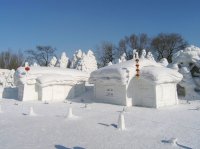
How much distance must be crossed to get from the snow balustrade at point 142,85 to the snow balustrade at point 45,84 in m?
4.73

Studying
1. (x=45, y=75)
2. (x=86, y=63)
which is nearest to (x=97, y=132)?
(x=45, y=75)

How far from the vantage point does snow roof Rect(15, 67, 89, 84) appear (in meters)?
21.0

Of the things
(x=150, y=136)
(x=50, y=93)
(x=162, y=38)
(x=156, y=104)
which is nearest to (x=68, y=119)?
(x=150, y=136)

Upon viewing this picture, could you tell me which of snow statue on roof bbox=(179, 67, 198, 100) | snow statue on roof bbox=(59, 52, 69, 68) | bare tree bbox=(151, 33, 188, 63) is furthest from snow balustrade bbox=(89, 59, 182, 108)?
bare tree bbox=(151, 33, 188, 63)

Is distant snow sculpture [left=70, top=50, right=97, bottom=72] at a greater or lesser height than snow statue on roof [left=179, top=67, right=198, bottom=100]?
greater

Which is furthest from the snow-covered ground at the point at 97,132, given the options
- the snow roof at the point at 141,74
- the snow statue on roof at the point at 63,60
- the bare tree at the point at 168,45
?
the bare tree at the point at 168,45

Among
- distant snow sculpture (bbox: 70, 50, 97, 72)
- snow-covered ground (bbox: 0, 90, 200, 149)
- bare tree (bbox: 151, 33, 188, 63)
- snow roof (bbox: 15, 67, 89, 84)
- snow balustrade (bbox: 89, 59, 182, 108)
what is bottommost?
snow-covered ground (bbox: 0, 90, 200, 149)

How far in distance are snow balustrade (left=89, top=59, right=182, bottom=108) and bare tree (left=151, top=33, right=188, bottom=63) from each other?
3549cm

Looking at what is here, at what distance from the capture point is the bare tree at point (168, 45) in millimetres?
52562

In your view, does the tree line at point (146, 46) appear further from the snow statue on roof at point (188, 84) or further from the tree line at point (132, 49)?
the snow statue on roof at point (188, 84)

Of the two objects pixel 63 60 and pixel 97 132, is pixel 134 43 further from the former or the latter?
pixel 97 132

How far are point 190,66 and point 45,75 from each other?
40.2 ft

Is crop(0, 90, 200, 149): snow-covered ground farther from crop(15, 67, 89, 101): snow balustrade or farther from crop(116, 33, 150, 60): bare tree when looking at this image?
crop(116, 33, 150, 60): bare tree

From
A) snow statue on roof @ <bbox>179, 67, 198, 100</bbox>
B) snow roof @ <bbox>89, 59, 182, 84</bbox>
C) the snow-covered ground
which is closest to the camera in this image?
the snow-covered ground
